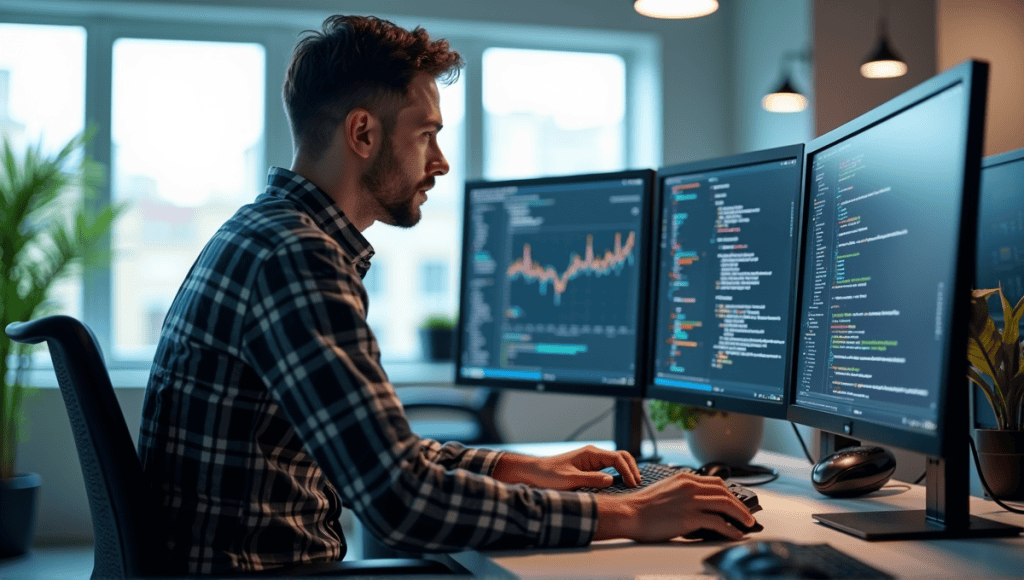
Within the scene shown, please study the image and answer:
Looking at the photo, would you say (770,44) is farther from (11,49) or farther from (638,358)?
(11,49)

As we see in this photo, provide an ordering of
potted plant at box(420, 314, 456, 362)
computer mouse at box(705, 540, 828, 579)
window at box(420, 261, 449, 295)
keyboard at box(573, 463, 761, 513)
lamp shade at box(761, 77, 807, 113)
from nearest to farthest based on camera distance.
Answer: computer mouse at box(705, 540, 828, 579), keyboard at box(573, 463, 761, 513), lamp shade at box(761, 77, 807, 113), potted plant at box(420, 314, 456, 362), window at box(420, 261, 449, 295)

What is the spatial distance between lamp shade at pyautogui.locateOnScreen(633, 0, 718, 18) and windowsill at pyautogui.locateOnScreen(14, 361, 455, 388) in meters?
1.79

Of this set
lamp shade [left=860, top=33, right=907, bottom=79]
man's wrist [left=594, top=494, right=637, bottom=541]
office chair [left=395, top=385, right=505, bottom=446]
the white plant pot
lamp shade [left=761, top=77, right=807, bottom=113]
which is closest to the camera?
man's wrist [left=594, top=494, right=637, bottom=541]

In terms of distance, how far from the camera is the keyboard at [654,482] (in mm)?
1125

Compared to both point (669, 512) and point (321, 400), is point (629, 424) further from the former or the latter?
point (321, 400)

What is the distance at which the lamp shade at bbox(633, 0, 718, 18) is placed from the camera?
6.97 feet

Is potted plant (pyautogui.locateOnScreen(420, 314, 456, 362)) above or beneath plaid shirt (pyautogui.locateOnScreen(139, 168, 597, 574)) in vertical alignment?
beneath

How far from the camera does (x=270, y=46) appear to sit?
4020mm

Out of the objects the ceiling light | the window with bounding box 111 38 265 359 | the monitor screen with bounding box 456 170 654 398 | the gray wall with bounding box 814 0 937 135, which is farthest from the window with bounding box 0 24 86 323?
the ceiling light

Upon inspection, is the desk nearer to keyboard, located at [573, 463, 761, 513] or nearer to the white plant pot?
keyboard, located at [573, 463, 761, 513]

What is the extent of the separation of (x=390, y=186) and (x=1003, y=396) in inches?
36.7

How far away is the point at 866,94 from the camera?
11.7ft

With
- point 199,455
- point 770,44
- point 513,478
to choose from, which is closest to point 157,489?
point 199,455

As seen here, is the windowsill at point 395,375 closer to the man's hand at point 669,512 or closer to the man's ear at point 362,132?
the man's ear at point 362,132
